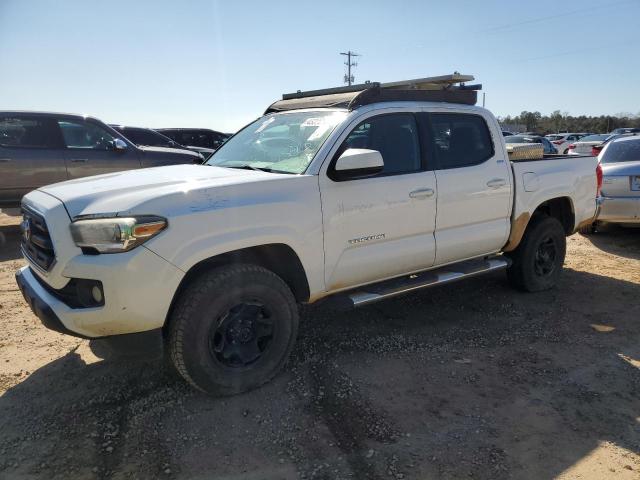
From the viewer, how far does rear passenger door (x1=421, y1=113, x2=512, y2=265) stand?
412 centimetres

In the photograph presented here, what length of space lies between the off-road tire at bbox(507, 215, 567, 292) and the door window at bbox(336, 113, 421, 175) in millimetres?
1838

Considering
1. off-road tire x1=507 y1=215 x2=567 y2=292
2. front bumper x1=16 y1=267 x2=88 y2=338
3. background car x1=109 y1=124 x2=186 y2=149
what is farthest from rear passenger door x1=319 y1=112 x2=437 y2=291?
background car x1=109 y1=124 x2=186 y2=149

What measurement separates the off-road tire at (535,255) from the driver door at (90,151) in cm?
629

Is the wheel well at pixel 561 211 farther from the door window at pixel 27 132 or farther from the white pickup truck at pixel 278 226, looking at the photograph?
the door window at pixel 27 132

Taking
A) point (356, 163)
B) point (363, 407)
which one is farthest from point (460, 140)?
point (363, 407)

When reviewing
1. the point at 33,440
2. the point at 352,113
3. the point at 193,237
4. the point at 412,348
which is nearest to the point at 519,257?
the point at 412,348

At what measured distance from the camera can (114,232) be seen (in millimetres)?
2686

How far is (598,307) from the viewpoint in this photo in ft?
16.1

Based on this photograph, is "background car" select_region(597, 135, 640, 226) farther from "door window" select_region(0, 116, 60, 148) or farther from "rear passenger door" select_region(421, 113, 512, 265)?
"door window" select_region(0, 116, 60, 148)

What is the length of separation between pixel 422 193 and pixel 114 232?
2.31 m

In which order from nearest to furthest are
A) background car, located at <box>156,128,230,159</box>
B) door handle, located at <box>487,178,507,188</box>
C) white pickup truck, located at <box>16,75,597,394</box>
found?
white pickup truck, located at <box>16,75,597,394</box> → door handle, located at <box>487,178,507,188</box> → background car, located at <box>156,128,230,159</box>

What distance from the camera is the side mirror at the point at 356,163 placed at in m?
3.31

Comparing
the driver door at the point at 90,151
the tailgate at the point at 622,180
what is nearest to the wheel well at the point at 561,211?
the tailgate at the point at 622,180

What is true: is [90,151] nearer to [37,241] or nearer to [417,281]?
[37,241]
